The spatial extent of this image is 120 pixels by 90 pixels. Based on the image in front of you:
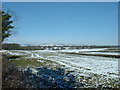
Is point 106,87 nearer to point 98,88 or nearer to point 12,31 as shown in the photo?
point 98,88

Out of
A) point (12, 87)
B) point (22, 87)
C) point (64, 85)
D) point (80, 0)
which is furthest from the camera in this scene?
point (64, 85)

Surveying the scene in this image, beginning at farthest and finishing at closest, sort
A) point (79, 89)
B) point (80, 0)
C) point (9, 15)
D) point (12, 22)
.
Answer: point (12, 22), point (9, 15), point (79, 89), point (80, 0)

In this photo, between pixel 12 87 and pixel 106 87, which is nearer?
pixel 12 87

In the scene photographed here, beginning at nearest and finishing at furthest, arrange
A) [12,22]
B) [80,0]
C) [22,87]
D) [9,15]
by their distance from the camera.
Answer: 1. [22,87]
2. [80,0]
3. [9,15]
4. [12,22]

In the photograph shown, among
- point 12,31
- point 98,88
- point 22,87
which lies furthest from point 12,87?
point 12,31

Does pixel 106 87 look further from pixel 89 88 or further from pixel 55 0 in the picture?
pixel 55 0

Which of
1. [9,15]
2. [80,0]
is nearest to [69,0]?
[80,0]

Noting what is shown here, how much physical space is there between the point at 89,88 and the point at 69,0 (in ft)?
15.8

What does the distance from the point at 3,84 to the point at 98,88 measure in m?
4.78

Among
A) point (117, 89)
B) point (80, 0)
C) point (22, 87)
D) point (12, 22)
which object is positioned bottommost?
point (117, 89)

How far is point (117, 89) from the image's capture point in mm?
6090

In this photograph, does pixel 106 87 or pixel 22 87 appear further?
pixel 106 87

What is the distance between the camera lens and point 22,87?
475 cm

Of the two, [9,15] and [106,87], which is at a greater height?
[9,15]
